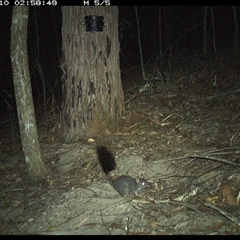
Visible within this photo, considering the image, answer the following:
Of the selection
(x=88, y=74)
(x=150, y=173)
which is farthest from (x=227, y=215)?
(x=88, y=74)

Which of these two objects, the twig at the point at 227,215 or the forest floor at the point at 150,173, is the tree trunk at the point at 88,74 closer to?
the forest floor at the point at 150,173

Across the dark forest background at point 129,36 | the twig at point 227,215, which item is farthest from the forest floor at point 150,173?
the dark forest background at point 129,36

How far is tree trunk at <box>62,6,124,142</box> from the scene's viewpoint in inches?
213

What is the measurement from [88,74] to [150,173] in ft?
6.29

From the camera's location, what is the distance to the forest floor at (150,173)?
11.7 ft

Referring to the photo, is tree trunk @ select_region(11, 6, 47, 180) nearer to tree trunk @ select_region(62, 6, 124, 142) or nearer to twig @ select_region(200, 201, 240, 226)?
tree trunk @ select_region(62, 6, 124, 142)

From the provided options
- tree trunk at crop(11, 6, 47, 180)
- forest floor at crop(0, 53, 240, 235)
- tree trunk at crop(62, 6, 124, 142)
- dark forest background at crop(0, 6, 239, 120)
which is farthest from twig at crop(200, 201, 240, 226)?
dark forest background at crop(0, 6, 239, 120)

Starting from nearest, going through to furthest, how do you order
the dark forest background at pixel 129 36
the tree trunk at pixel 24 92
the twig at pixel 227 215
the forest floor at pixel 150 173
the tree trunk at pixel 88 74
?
the twig at pixel 227 215
the forest floor at pixel 150 173
the tree trunk at pixel 24 92
the tree trunk at pixel 88 74
the dark forest background at pixel 129 36

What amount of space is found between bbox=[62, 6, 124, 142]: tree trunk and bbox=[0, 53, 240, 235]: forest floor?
292mm

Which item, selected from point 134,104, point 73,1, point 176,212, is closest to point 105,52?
point 73,1

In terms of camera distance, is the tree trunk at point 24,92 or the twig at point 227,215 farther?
the tree trunk at point 24,92

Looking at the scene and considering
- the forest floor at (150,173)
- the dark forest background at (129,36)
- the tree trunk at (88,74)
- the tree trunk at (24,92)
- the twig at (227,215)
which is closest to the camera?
the twig at (227,215)

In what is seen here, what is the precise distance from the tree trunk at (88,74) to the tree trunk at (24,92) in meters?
1.00

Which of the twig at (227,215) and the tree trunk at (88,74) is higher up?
the tree trunk at (88,74)
